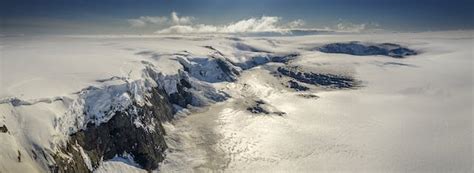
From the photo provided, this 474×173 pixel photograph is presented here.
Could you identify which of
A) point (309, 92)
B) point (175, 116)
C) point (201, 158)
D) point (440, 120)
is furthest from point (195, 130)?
point (309, 92)

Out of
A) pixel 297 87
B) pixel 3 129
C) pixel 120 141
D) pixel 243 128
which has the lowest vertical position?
pixel 297 87

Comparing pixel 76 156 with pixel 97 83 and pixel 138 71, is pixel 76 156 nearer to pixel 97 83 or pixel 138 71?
pixel 97 83

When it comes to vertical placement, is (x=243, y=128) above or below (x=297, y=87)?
above

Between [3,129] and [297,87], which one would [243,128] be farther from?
[297,87]

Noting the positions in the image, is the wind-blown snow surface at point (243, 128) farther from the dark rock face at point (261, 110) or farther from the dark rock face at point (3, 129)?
the dark rock face at point (261, 110)

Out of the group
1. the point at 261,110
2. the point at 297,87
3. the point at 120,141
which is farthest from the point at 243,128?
the point at 297,87

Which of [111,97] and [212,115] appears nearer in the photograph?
[111,97]

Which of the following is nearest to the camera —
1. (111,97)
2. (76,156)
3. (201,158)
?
(76,156)

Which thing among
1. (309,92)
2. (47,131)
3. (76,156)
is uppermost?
(47,131)

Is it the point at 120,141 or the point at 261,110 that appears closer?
the point at 120,141
